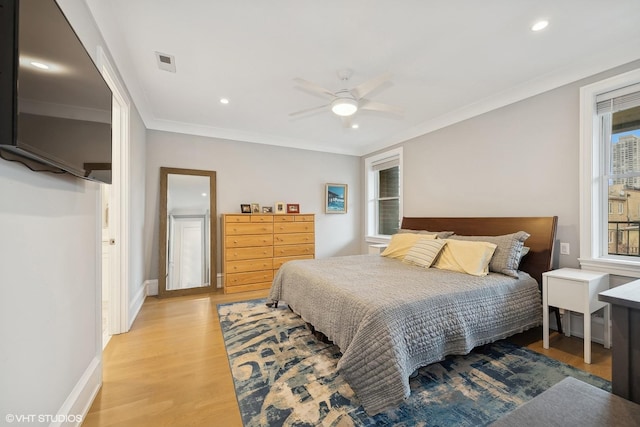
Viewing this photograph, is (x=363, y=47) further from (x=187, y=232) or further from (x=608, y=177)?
(x=187, y=232)

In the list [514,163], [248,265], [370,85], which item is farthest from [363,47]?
[248,265]

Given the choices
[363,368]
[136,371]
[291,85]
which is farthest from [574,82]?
[136,371]

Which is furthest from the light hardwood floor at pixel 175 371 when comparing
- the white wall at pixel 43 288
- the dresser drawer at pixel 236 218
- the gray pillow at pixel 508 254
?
the dresser drawer at pixel 236 218

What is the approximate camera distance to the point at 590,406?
82cm

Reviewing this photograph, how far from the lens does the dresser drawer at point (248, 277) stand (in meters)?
3.94

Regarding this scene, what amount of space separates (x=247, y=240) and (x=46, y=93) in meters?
3.16

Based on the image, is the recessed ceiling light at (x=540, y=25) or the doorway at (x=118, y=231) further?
the doorway at (x=118, y=231)

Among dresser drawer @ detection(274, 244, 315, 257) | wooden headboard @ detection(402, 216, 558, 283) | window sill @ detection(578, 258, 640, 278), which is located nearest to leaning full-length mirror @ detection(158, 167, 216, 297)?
dresser drawer @ detection(274, 244, 315, 257)

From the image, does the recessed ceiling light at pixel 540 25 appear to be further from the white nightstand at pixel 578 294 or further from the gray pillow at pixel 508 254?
the white nightstand at pixel 578 294

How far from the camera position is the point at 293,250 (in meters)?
4.43

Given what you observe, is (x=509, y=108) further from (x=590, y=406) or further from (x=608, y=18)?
(x=590, y=406)

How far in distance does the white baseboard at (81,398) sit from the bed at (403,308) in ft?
4.69

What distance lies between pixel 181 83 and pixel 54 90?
1942 millimetres

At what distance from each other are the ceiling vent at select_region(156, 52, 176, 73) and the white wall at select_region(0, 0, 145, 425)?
48 centimetres
